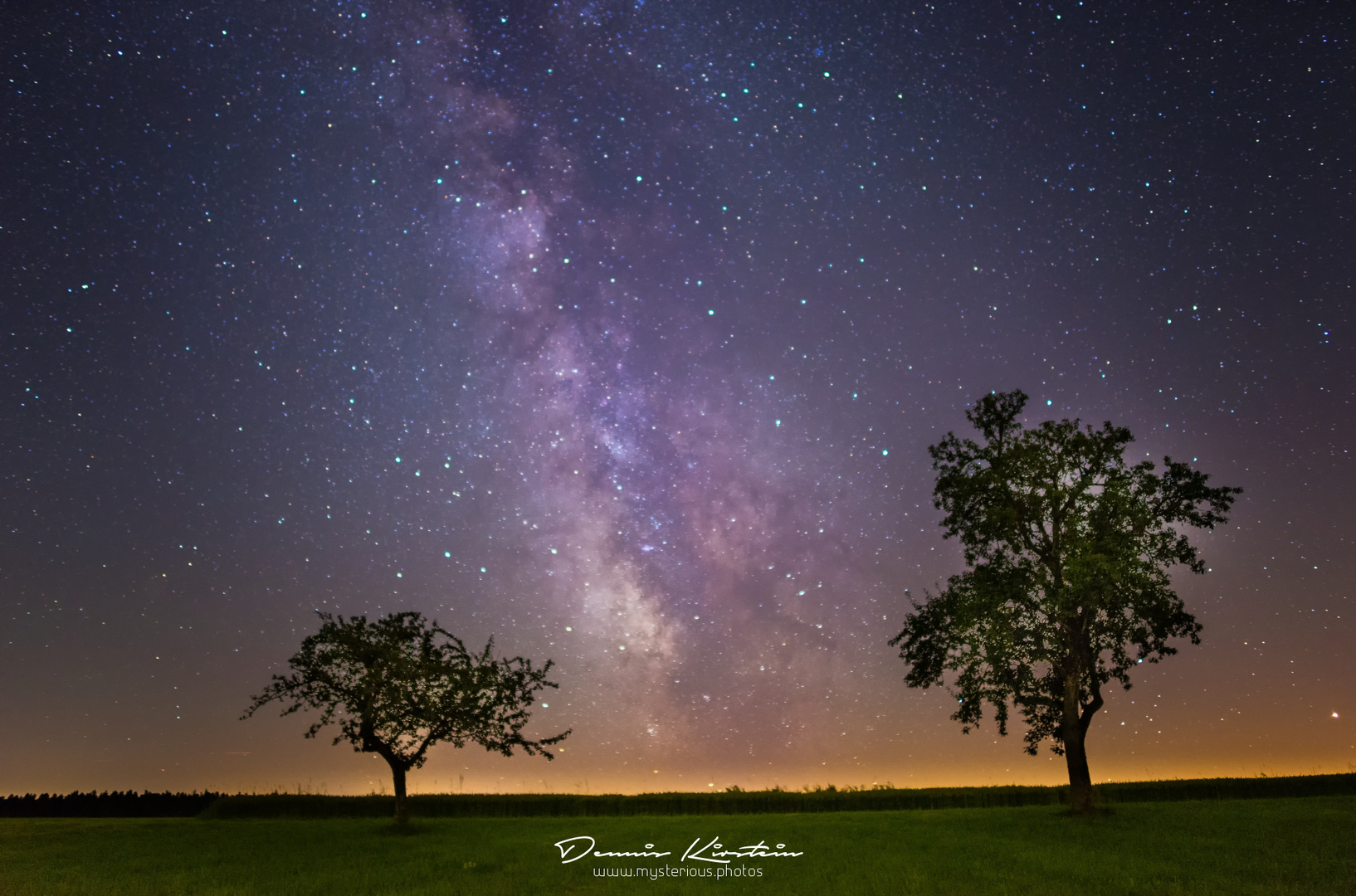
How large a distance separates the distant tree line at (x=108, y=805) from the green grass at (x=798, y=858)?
1905cm

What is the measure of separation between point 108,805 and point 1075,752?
65213 millimetres

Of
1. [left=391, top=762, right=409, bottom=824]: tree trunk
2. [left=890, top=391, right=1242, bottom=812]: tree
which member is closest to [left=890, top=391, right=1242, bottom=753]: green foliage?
[left=890, top=391, right=1242, bottom=812]: tree

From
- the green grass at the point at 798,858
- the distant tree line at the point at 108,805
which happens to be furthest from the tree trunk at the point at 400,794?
the distant tree line at the point at 108,805

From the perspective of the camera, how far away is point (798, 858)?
23.5 m

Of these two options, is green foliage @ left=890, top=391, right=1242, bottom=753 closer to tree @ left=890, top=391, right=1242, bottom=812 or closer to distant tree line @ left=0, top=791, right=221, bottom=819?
tree @ left=890, top=391, right=1242, bottom=812

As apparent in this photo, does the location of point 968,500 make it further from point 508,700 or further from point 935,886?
point 508,700

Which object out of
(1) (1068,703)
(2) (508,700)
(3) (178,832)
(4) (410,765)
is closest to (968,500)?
(1) (1068,703)

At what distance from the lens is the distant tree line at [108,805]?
51.4m

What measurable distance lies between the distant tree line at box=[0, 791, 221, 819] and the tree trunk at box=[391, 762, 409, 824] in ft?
81.6

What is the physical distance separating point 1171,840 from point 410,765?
103 ft

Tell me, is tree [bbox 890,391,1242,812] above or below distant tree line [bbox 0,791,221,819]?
above

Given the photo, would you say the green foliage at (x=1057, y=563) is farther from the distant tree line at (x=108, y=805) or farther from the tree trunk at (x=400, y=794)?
the distant tree line at (x=108, y=805)

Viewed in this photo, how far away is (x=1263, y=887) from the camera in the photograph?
1703 cm

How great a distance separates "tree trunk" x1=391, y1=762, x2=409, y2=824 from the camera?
33719 mm
